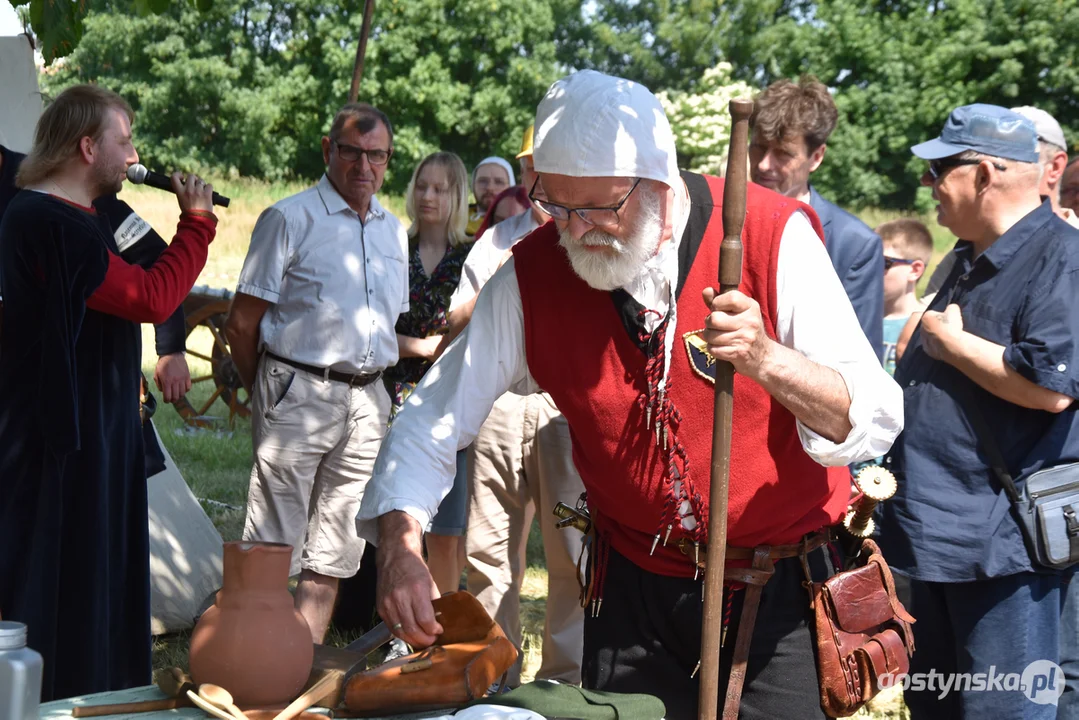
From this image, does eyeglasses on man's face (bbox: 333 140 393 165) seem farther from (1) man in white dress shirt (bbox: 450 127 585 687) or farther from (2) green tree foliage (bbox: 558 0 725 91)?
(2) green tree foliage (bbox: 558 0 725 91)

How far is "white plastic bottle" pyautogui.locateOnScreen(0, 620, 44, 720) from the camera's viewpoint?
1604mm

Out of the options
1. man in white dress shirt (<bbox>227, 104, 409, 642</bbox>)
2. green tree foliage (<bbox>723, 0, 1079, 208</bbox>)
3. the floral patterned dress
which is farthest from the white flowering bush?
man in white dress shirt (<bbox>227, 104, 409, 642</bbox>)

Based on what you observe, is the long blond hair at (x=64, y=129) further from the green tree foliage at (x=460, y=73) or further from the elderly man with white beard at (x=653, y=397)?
the green tree foliage at (x=460, y=73)

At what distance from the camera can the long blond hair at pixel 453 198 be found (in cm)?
518

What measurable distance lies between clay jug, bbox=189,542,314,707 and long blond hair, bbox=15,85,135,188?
6.45 ft

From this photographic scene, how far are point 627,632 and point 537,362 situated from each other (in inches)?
24.6

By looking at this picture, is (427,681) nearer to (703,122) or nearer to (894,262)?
(894,262)

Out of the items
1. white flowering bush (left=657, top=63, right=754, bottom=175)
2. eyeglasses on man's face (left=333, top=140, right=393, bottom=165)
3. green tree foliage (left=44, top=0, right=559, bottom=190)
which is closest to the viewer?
eyeglasses on man's face (left=333, top=140, right=393, bottom=165)

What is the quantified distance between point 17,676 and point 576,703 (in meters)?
0.91

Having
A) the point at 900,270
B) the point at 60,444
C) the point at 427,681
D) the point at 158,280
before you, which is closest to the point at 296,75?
the point at 900,270

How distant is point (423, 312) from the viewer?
5.06m

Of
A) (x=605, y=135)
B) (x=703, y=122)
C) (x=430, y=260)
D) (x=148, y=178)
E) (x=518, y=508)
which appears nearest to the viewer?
(x=605, y=135)

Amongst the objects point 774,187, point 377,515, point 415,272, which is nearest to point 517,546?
point 415,272

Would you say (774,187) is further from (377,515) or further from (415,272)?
(377,515)
